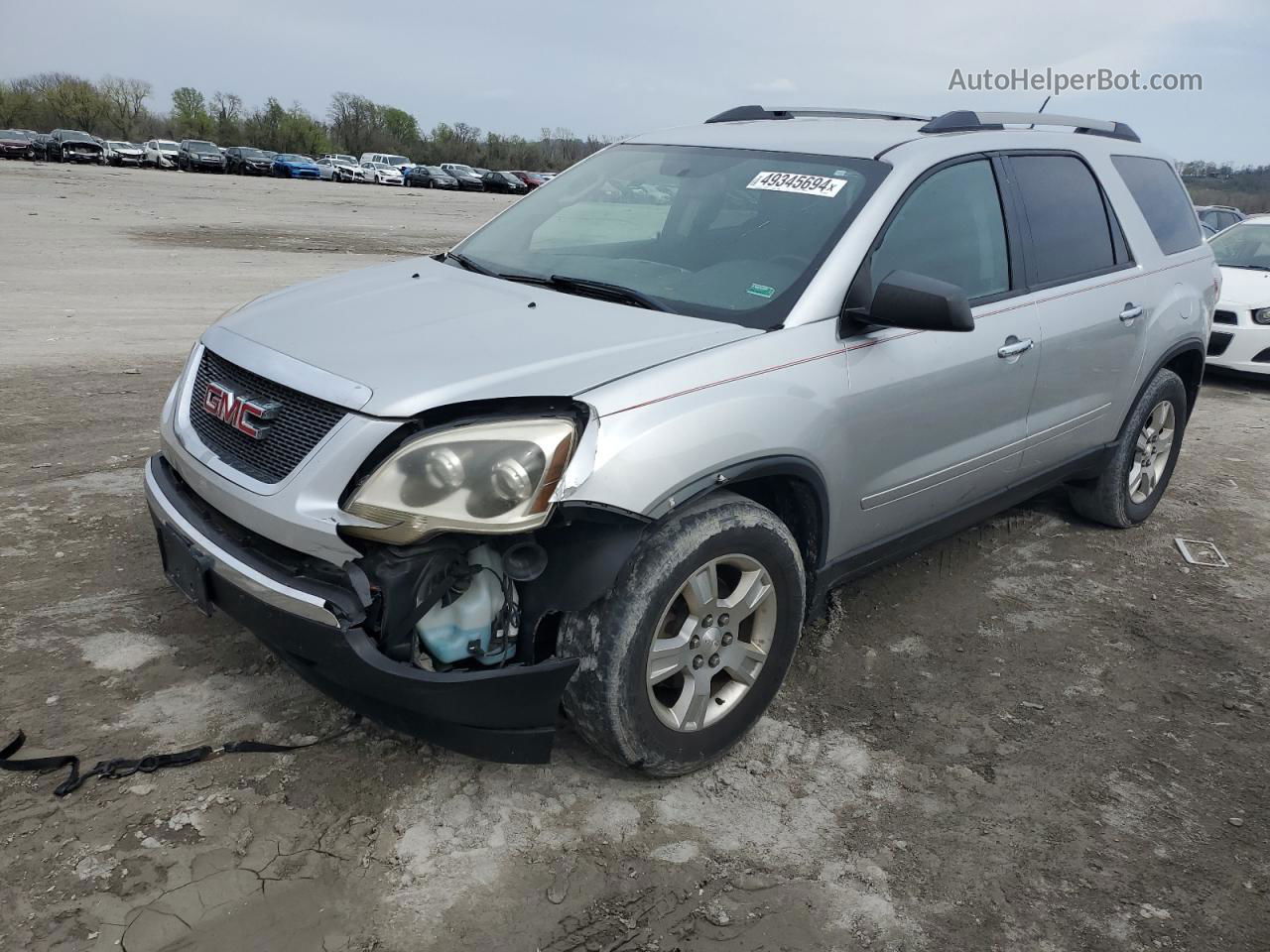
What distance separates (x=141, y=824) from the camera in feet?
8.61

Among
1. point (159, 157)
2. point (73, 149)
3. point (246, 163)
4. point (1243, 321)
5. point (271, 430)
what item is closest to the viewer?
point (271, 430)

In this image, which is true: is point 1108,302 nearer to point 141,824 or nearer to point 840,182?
point 840,182

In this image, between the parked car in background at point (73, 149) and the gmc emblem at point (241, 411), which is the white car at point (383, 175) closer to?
the parked car in background at point (73, 149)

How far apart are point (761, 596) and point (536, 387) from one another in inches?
38.0

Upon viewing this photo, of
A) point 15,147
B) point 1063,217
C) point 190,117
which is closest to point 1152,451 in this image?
point 1063,217

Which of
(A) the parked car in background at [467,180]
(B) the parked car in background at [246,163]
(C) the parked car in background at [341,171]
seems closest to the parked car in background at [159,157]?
(B) the parked car in background at [246,163]

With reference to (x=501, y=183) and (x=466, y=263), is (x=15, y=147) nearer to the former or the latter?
(x=501, y=183)

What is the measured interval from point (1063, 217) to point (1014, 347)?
0.86 meters

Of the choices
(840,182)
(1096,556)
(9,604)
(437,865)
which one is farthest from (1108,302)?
(9,604)

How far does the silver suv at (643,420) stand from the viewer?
248 cm

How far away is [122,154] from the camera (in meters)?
47.6

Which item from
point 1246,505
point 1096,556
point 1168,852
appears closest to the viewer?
point 1168,852

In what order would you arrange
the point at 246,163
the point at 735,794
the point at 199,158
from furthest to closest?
the point at 246,163 < the point at 199,158 < the point at 735,794

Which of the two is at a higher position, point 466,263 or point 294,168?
point 294,168
